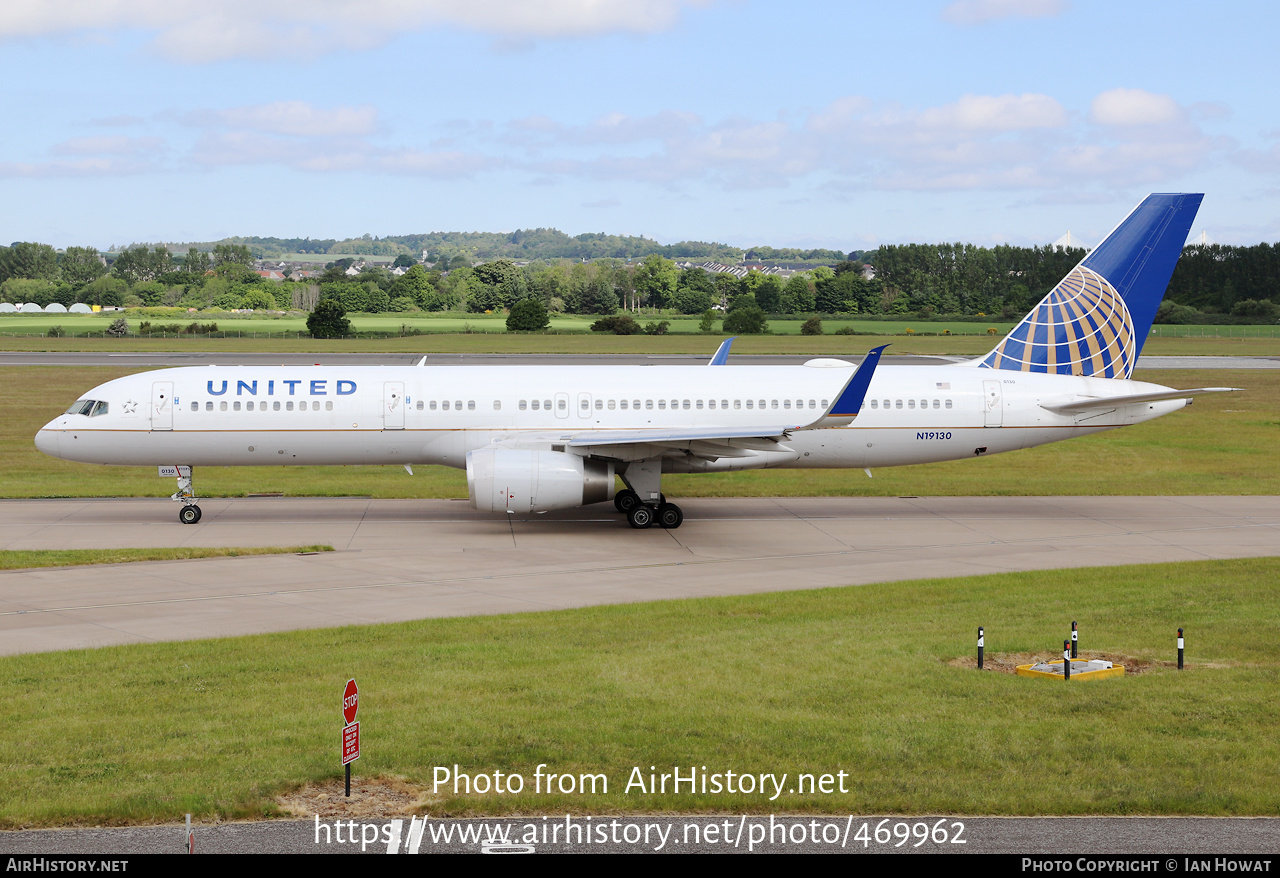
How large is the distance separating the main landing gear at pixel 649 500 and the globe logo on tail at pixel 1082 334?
→ 10.7 meters

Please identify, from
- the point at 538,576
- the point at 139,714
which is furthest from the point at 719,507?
the point at 139,714

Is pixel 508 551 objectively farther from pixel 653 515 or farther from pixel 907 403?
pixel 907 403

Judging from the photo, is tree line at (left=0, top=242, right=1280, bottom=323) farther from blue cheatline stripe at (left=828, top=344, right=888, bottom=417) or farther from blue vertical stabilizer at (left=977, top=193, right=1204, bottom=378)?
blue cheatline stripe at (left=828, top=344, right=888, bottom=417)

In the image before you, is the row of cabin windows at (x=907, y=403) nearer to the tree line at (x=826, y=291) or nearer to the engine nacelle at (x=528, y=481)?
the engine nacelle at (x=528, y=481)

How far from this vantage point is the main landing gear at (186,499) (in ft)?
95.0

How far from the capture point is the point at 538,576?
23172 mm

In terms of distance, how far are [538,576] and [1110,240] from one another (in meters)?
18.8

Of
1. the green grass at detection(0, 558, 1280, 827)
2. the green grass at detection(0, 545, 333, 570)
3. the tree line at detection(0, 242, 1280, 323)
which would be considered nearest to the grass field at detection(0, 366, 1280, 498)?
the green grass at detection(0, 545, 333, 570)

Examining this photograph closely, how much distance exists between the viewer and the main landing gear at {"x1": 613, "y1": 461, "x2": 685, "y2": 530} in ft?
94.1

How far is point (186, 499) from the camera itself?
29.5 meters

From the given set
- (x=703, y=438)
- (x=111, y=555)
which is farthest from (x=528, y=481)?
(x=111, y=555)

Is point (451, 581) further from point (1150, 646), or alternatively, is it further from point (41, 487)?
point (41, 487)

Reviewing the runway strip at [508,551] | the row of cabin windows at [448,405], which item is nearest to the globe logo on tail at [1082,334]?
the runway strip at [508,551]

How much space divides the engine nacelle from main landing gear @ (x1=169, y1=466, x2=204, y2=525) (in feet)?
24.2
